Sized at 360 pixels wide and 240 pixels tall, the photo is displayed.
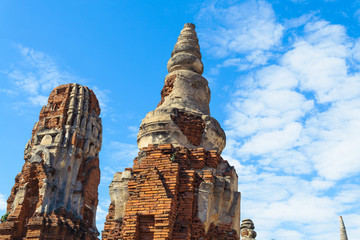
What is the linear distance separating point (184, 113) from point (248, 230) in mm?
2583

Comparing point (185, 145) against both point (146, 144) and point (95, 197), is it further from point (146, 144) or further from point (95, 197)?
point (95, 197)

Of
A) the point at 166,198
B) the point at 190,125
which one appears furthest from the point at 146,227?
the point at 190,125

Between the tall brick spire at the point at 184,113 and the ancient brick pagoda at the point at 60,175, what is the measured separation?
6.61 meters

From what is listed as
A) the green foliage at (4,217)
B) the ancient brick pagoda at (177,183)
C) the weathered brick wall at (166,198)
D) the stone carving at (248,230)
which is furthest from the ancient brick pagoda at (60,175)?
the stone carving at (248,230)

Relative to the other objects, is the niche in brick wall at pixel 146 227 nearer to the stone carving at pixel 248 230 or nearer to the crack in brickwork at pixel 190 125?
the crack in brickwork at pixel 190 125

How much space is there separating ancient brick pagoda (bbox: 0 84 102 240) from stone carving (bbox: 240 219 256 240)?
272 inches

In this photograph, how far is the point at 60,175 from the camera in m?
14.6

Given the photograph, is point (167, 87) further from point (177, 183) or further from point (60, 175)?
point (60, 175)

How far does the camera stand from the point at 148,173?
721 centimetres

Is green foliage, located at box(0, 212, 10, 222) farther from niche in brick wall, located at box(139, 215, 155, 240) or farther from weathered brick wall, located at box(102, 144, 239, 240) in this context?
niche in brick wall, located at box(139, 215, 155, 240)

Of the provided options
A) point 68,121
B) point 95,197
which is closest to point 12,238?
point 95,197

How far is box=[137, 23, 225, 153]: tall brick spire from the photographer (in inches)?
314

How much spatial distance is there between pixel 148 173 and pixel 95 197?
9.00 m

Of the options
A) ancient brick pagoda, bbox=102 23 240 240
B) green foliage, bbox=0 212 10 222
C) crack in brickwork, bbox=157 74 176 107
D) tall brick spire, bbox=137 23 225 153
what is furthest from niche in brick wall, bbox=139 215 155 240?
green foliage, bbox=0 212 10 222
